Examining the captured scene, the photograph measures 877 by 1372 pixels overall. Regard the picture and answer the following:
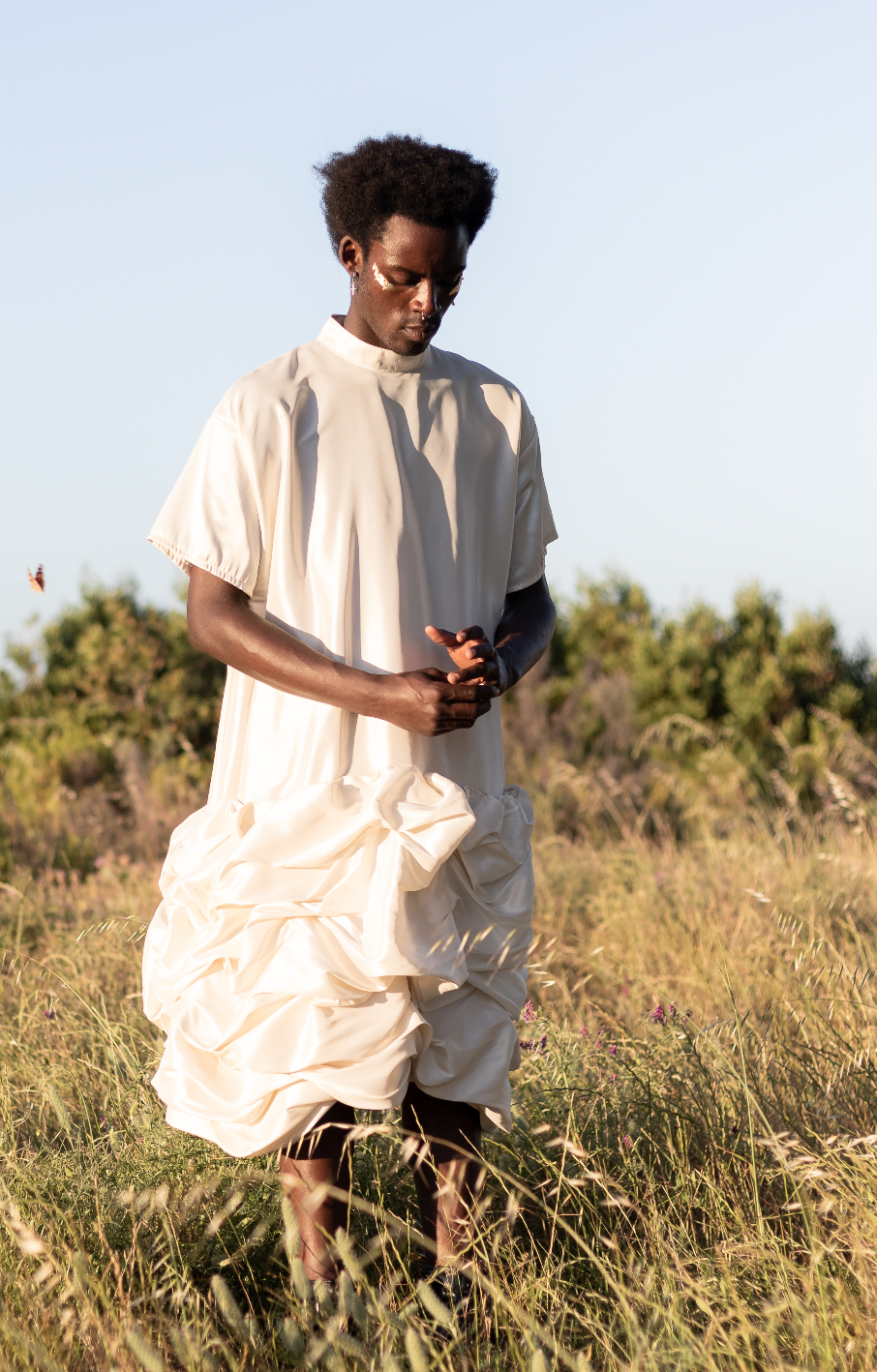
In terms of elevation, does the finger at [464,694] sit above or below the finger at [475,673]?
below

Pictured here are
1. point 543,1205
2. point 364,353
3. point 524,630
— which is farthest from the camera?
point 524,630

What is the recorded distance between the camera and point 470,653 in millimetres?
1977

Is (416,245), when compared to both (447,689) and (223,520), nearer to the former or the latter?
(223,520)

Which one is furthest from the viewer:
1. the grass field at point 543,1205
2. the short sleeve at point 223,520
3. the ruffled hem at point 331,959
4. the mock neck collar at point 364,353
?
the mock neck collar at point 364,353

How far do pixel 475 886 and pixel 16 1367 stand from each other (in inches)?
39.1

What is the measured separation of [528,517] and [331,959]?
96 cm

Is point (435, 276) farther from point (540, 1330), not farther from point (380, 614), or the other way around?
point (540, 1330)

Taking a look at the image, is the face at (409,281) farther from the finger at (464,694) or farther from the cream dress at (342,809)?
the finger at (464,694)

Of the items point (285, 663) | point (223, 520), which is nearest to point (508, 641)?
point (285, 663)

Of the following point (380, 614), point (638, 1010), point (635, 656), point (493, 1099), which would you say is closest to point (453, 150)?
point (380, 614)

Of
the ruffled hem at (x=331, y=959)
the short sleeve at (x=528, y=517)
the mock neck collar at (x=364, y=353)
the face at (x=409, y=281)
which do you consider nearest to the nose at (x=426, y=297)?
the face at (x=409, y=281)

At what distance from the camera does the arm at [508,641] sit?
1.98 meters

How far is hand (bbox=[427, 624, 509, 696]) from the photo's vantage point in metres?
1.97

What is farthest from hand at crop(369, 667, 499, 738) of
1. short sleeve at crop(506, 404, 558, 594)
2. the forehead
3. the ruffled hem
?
the forehead
